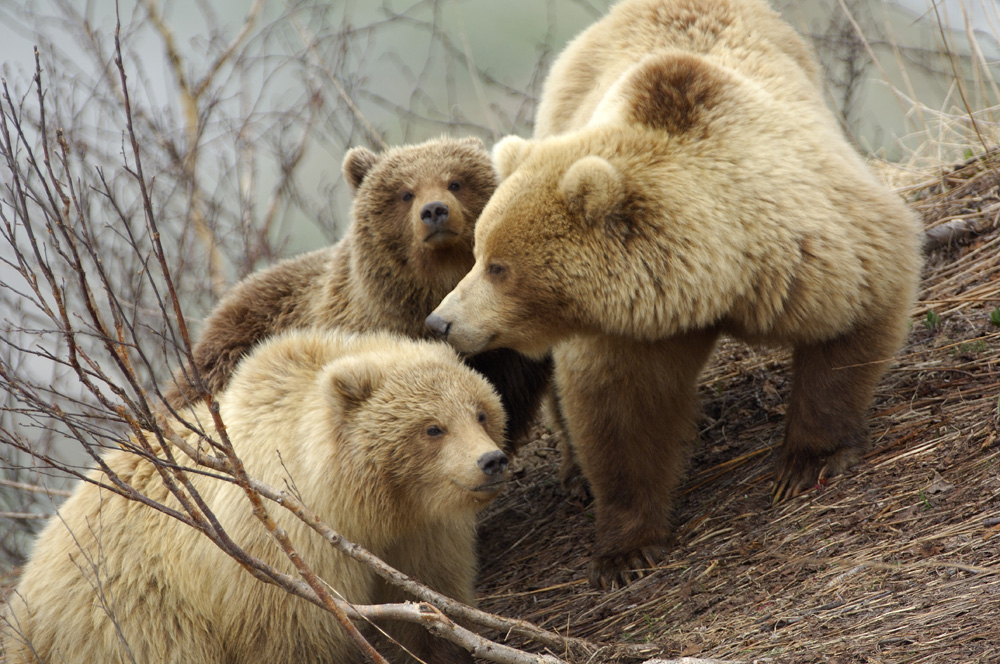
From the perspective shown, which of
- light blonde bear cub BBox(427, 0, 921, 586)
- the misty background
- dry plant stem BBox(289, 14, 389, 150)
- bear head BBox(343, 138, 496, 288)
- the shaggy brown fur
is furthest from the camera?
dry plant stem BBox(289, 14, 389, 150)

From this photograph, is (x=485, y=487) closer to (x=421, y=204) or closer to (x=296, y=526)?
(x=296, y=526)

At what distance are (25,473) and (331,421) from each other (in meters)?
5.39

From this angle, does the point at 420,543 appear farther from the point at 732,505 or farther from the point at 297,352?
the point at 732,505

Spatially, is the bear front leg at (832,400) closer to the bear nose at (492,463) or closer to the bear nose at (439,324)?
the bear nose at (492,463)

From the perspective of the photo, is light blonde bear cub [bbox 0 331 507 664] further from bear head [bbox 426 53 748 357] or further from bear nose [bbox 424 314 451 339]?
bear head [bbox 426 53 748 357]

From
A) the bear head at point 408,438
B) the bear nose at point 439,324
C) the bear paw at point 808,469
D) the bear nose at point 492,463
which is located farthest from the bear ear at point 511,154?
the bear paw at point 808,469

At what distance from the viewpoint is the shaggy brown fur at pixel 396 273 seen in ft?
18.0

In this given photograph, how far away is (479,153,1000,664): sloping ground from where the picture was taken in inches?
140

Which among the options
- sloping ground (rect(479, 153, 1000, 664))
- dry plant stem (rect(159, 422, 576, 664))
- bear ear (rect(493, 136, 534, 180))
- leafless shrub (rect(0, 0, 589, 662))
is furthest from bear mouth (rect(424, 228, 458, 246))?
leafless shrub (rect(0, 0, 589, 662))

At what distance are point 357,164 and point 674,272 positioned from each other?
253 centimetres

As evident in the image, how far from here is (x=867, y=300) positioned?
4.48 metres

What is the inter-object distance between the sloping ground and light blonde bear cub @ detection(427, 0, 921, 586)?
0.80 feet

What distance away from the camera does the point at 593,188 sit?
410 cm

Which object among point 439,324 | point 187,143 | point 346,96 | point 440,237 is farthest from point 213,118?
point 439,324
